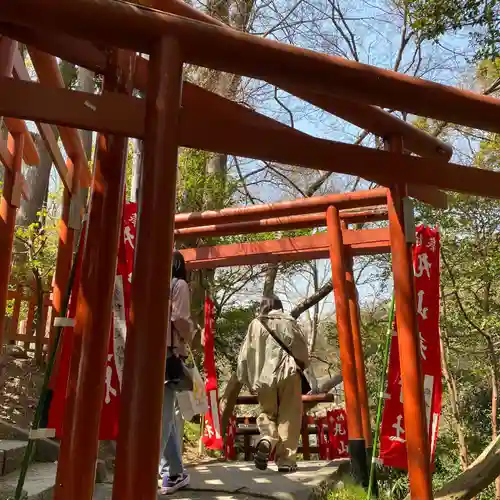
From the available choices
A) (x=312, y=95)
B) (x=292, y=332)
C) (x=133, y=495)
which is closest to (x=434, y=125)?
(x=292, y=332)

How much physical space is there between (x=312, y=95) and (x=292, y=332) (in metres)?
2.89

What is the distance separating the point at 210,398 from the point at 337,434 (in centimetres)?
326

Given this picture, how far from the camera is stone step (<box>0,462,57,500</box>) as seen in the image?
373 centimetres

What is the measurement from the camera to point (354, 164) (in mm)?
3252

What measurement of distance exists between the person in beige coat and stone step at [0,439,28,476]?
2295 mm

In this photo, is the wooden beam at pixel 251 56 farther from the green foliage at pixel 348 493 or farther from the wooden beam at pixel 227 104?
the green foliage at pixel 348 493

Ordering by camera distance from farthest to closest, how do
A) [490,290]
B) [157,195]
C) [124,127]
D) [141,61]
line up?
1. [490,290]
2. [141,61]
3. [124,127]
4. [157,195]

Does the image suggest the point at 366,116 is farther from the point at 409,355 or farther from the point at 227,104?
the point at 409,355

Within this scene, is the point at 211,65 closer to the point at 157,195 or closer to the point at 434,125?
the point at 157,195

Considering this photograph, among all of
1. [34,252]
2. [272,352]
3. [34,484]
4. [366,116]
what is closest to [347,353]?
[272,352]

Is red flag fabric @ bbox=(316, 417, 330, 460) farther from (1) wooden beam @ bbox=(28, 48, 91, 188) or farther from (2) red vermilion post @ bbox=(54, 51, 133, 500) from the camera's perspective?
(2) red vermilion post @ bbox=(54, 51, 133, 500)

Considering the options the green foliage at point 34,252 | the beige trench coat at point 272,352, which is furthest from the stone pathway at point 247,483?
the green foliage at point 34,252

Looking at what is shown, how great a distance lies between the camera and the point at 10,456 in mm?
4605

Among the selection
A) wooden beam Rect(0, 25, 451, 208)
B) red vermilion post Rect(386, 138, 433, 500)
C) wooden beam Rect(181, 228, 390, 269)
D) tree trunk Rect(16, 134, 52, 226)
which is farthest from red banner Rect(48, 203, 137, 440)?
tree trunk Rect(16, 134, 52, 226)
